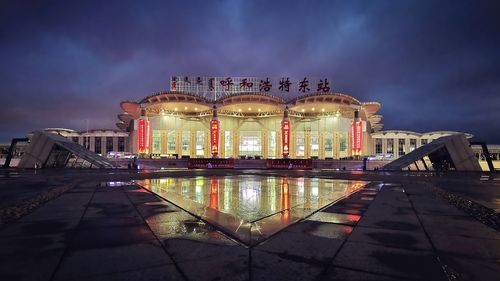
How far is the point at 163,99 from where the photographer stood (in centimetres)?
5862

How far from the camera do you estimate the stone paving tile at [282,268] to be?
2.84 meters

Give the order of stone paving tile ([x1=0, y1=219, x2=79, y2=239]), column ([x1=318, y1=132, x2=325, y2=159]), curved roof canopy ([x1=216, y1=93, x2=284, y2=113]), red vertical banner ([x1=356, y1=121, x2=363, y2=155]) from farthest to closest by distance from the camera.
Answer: column ([x1=318, y1=132, x2=325, y2=159]) → curved roof canopy ([x1=216, y1=93, x2=284, y2=113]) → red vertical banner ([x1=356, y1=121, x2=363, y2=155]) → stone paving tile ([x1=0, y1=219, x2=79, y2=239])

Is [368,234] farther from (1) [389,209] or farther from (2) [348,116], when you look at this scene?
(2) [348,116]

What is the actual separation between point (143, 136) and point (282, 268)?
2189 inches

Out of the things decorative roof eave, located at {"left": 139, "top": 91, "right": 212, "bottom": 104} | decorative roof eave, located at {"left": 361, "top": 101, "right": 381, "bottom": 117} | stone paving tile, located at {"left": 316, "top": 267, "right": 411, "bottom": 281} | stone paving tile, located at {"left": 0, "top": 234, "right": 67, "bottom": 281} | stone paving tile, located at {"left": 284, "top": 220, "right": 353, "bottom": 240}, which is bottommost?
stone paving tile, located at {"left": 284, "top": 220, "right": 353, "bottom": 240}

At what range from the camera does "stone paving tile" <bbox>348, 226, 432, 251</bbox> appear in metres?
3.91

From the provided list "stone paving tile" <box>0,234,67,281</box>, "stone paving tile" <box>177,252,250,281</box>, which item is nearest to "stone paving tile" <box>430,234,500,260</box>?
"stone paving tile" <box>177,252,250,281</box>

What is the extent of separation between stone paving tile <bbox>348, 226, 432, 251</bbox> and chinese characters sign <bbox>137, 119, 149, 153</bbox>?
54005mm

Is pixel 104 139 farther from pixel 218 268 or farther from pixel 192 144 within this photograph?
pixel 218 268

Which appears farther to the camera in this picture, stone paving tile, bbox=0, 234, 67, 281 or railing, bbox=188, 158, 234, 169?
railing, bbox=188, 158, 234, 169

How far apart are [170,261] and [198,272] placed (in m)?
0.50

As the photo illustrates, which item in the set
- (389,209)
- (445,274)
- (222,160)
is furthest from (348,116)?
(445,274)

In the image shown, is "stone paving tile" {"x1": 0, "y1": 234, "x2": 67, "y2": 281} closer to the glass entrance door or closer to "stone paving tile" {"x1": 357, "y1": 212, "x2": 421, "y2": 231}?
"stone paving tile" {"x1": 357, "y1": 212, "x2": 421, "y2": 231}

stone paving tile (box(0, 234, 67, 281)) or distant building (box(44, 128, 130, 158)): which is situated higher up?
distant building (box(44, 128, 130, 158))
